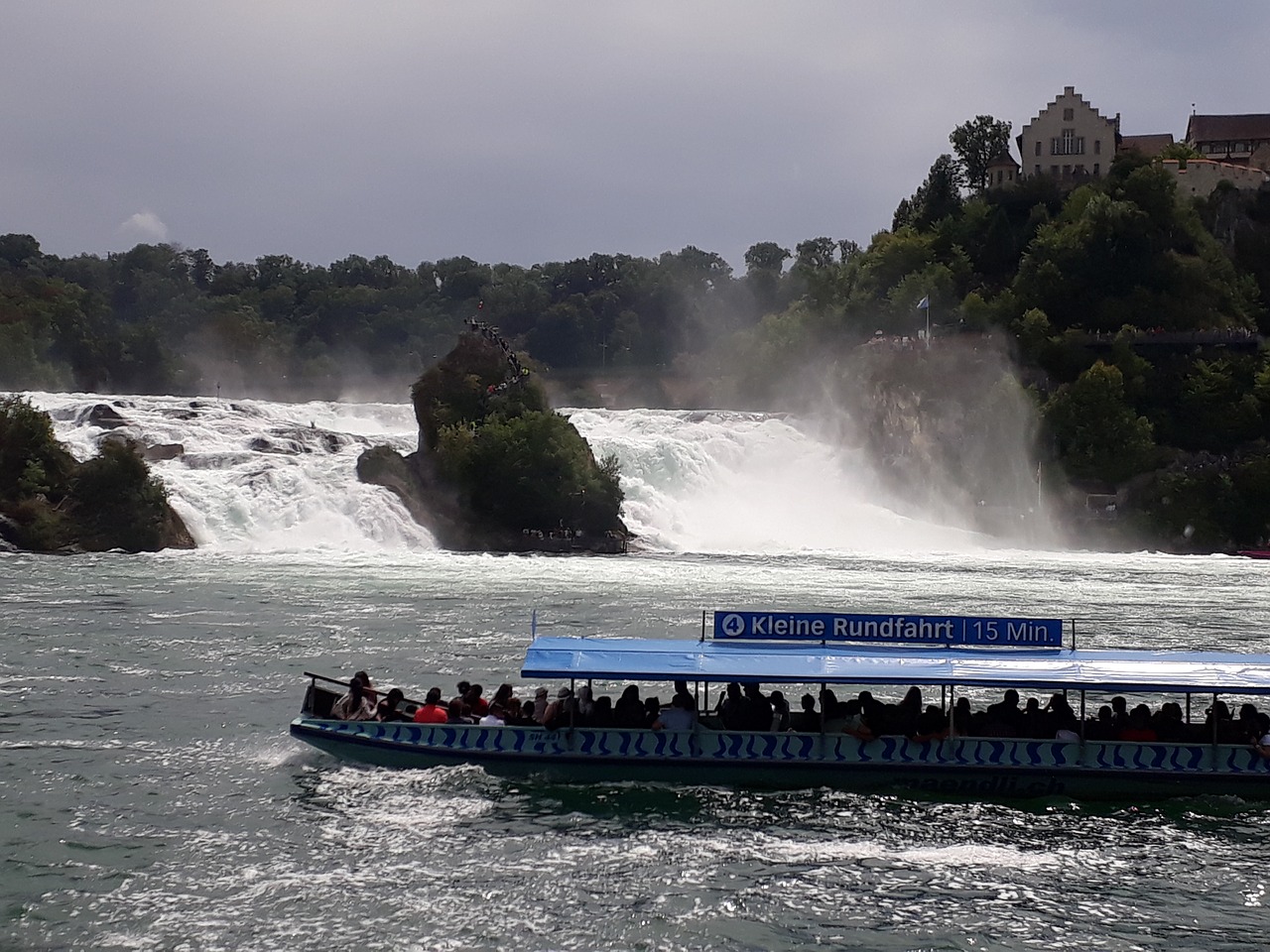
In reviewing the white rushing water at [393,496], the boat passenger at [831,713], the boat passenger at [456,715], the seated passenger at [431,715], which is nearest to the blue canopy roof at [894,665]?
the boat passenger at [831,713]

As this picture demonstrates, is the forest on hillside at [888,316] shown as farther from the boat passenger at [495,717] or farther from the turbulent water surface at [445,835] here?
the boat passenger at [495,717]

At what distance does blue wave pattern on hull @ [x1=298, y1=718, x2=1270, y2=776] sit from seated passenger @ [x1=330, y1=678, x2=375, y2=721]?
2.45 metres

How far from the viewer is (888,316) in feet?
376

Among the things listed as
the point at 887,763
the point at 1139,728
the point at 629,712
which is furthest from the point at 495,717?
the point at 1139,728

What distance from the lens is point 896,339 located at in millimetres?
106375

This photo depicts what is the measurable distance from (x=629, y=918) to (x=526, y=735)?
20.7 feet

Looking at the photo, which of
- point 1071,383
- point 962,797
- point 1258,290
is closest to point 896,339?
point 1071,383

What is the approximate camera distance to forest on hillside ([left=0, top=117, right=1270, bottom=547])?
94625 mm

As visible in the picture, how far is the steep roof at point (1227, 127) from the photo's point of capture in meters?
132

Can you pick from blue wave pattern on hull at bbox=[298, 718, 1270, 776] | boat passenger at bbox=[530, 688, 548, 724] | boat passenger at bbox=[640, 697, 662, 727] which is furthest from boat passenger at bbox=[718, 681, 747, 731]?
boat passenger at bbox=[530, 688, 548, 724]

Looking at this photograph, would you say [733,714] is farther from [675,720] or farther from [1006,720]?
[1006,720]

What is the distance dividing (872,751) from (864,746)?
144mm

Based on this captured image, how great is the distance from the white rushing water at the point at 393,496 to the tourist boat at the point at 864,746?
4148 centimetres

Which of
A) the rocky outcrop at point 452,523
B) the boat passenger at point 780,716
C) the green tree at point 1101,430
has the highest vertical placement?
the green tree at point 1101,430
